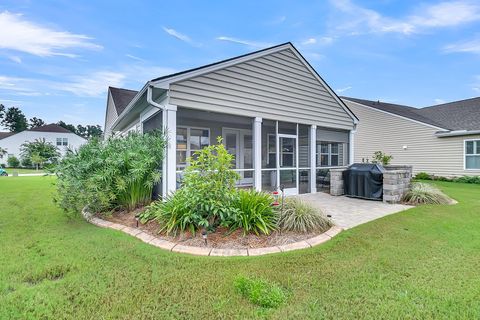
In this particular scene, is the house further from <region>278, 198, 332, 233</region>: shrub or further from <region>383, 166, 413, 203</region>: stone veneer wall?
<region>278, 198, 332, 233</region>: shrub

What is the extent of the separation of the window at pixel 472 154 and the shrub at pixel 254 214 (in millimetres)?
14685

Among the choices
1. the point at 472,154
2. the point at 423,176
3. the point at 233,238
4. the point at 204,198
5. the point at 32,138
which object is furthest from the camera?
the point at 32,138

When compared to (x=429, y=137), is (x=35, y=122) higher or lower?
higher

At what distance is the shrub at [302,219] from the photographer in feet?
14.3

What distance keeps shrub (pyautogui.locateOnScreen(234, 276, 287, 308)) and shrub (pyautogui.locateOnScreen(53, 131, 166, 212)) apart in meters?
3.61

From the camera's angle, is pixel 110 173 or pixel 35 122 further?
pixel 35 122

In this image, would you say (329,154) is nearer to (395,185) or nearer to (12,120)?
(395,185)

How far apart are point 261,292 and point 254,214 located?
1939 millimetres

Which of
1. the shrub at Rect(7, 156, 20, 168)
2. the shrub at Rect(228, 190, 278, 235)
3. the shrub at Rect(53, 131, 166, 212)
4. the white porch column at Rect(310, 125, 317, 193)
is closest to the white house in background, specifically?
the shrub at Rect(7, 156, 20, 168)

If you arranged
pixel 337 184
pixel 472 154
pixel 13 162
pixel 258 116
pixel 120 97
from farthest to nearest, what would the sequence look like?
pixel 13 162 → pixel 120 97 → pixel 472 154 → pixel 337 184 → pixel 258 116

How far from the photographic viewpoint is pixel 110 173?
207 inches

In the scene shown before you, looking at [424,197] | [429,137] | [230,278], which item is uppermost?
[429,137]

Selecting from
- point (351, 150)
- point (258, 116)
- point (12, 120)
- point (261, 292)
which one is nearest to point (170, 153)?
point (258, 116)

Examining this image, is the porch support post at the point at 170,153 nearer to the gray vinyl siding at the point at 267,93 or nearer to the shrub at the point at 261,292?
the gray vinyl siding at the point at 267,93
